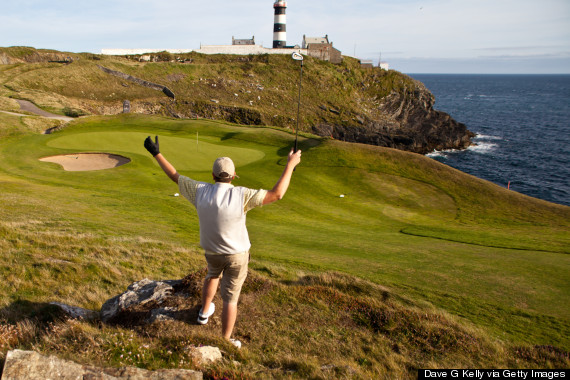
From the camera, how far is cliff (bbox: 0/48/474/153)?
57.3 meters

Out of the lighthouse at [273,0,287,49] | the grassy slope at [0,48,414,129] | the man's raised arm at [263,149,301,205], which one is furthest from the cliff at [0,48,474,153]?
the man's raised arm at [263,149,301,205]

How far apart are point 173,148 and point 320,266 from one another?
57.6 feet

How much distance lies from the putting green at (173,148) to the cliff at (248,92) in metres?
21.7

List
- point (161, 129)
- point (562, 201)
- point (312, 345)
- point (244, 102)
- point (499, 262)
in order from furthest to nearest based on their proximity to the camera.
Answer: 1. point (244, 102)
2. point (562, 201)
3. point (161, 129)
4. point (499, 262)
5. point (312, 345)

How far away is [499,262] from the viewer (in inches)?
428

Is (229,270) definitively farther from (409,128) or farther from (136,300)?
(409,128)

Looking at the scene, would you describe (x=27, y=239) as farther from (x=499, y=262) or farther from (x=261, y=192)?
(x=499, y=262)

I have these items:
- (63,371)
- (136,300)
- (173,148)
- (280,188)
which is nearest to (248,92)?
(173,148)

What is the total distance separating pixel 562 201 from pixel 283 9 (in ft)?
250

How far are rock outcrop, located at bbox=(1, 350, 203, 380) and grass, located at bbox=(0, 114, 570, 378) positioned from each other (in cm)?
23

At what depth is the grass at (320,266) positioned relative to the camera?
17.4ft

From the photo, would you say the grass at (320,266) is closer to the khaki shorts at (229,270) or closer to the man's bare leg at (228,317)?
the man's bare leg at (228,317)

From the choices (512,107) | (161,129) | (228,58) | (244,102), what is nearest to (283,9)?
(228,58)

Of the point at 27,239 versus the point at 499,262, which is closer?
the point at 27,239
